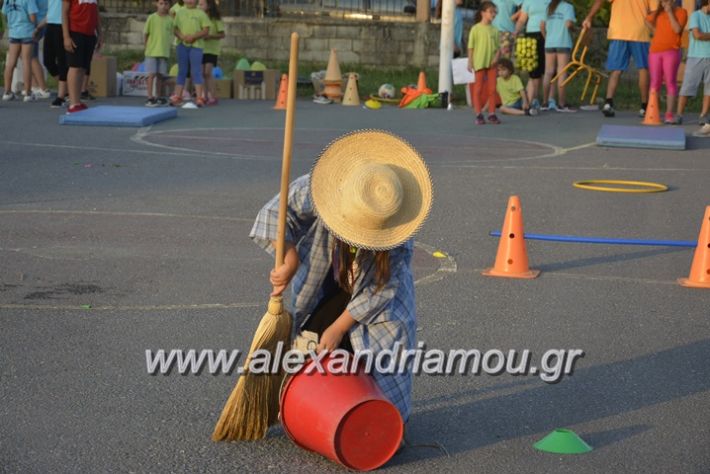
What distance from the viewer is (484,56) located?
1802cm

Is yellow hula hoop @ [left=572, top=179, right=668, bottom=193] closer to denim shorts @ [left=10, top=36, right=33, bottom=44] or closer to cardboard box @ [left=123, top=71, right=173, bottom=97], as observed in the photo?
denim shorts @ [left=10, top=36, right=33, bottom=44]

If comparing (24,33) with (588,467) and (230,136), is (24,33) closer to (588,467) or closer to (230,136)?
(230,136)

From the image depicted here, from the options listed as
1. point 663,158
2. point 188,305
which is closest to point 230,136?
point 663,158

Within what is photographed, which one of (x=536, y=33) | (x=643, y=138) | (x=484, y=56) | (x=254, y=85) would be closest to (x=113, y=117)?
(x=484, y=56)

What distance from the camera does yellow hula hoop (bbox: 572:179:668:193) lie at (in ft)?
38.9

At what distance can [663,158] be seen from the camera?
1484 cm

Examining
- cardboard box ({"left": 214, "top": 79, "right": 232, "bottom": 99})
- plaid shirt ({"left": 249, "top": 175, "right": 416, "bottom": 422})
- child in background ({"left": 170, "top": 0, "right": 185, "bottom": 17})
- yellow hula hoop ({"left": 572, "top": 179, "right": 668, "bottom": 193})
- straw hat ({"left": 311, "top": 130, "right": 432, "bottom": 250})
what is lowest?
cardboard box ({"left": 214, "top": 79, "right": 232, "bottom": 99})

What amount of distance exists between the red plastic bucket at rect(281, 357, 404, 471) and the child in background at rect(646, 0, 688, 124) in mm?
14833

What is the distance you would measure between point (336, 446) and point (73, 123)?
12955 millimetres

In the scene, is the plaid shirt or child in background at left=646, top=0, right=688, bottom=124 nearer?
the plaid shirt

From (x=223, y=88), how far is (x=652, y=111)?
7.92 m

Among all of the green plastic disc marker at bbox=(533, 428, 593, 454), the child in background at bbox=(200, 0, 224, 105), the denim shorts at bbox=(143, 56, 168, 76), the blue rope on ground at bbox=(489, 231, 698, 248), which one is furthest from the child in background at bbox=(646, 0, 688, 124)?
the green plastic disc marker at bbox=(533, 428, 593, 454)

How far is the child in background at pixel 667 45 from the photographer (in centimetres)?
1836

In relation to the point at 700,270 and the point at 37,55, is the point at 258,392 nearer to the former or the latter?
the point at 700,270
